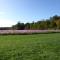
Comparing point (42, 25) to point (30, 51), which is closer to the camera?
point (30, 51)

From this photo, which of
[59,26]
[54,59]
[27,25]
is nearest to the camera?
[54,59]

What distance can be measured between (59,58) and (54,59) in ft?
0.89

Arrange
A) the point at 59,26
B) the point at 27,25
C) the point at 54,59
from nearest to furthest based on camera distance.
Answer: the point at 54,59
the point at 59,26
the point at 27,25

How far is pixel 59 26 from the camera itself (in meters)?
52.8

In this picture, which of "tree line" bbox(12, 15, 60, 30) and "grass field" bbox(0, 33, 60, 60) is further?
"tree line" bbox(12, 15, 60, 30)

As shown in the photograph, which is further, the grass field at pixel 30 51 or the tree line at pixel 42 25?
the tree line at pixel 42 25

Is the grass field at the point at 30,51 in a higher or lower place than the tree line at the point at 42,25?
lower

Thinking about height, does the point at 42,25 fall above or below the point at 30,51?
above

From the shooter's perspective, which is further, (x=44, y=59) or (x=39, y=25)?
(x=39, y=25)

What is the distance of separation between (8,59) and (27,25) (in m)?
50.0

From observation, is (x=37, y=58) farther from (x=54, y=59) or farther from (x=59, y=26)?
(x=59, y=26)

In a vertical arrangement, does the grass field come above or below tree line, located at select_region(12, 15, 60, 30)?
below

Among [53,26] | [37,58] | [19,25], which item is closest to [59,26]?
[53,26]

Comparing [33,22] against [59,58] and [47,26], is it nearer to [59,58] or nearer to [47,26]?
[47,26]
